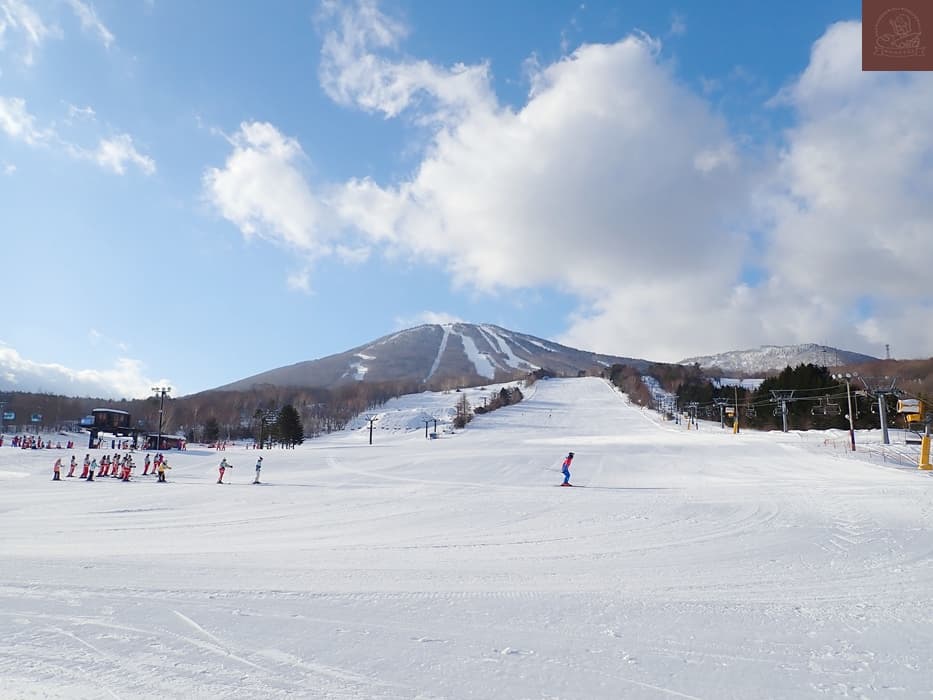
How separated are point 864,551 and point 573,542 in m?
5.09

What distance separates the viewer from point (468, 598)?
6902 mm

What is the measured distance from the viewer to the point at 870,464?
105 feet

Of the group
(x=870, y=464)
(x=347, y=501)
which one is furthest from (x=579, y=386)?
(x=347, y=501)

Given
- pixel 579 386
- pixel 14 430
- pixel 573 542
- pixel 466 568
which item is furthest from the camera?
pixel 579 386

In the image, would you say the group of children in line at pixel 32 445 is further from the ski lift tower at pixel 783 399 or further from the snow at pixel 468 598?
the ski lift tower at pixel 783 399

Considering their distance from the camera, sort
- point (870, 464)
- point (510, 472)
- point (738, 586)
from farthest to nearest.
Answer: point (870, 464) → point (510, 472) → point (738, 586)

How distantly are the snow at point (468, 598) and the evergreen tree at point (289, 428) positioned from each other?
61.6 meters

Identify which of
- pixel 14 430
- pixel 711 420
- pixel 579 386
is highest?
pixel 579 386

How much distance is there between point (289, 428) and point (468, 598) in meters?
76.5

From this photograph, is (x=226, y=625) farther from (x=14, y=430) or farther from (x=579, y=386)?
(x=579, y=386)

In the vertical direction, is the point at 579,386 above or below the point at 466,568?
above

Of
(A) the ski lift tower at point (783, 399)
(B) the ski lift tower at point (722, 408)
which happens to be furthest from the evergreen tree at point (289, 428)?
(A) the ski lift tower at point (783, 399)

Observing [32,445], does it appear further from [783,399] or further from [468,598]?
[783,399]

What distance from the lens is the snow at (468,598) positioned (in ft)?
15.0
